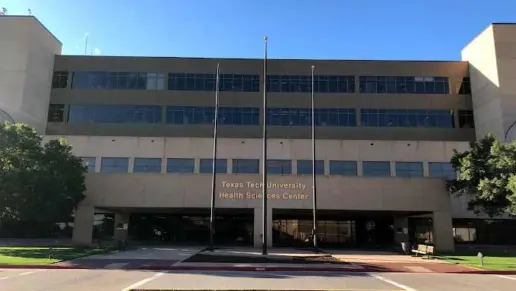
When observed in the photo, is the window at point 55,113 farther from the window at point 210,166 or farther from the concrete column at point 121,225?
the window at point 210,166

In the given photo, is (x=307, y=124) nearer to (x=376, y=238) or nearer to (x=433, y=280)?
(x=376, y=238)

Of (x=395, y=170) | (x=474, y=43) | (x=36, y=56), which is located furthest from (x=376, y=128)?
(x=36, y=56)

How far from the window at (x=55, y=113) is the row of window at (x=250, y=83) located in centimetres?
249

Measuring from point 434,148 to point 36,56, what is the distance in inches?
1758

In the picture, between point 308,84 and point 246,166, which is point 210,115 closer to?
point 246,166

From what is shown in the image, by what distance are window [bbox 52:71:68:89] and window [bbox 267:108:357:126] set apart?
23990mm

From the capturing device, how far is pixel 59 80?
184 ft

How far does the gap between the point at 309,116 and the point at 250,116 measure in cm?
667

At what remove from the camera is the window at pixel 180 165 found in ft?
164

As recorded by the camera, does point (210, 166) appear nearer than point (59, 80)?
Yes

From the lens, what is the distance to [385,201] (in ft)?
132

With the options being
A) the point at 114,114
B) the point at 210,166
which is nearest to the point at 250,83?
the point at 210,166

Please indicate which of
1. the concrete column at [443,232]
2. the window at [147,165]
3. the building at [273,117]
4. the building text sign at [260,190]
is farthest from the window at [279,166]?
the concrete column at [443,232]

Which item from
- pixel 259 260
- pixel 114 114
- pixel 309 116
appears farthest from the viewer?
pixel 114 114
